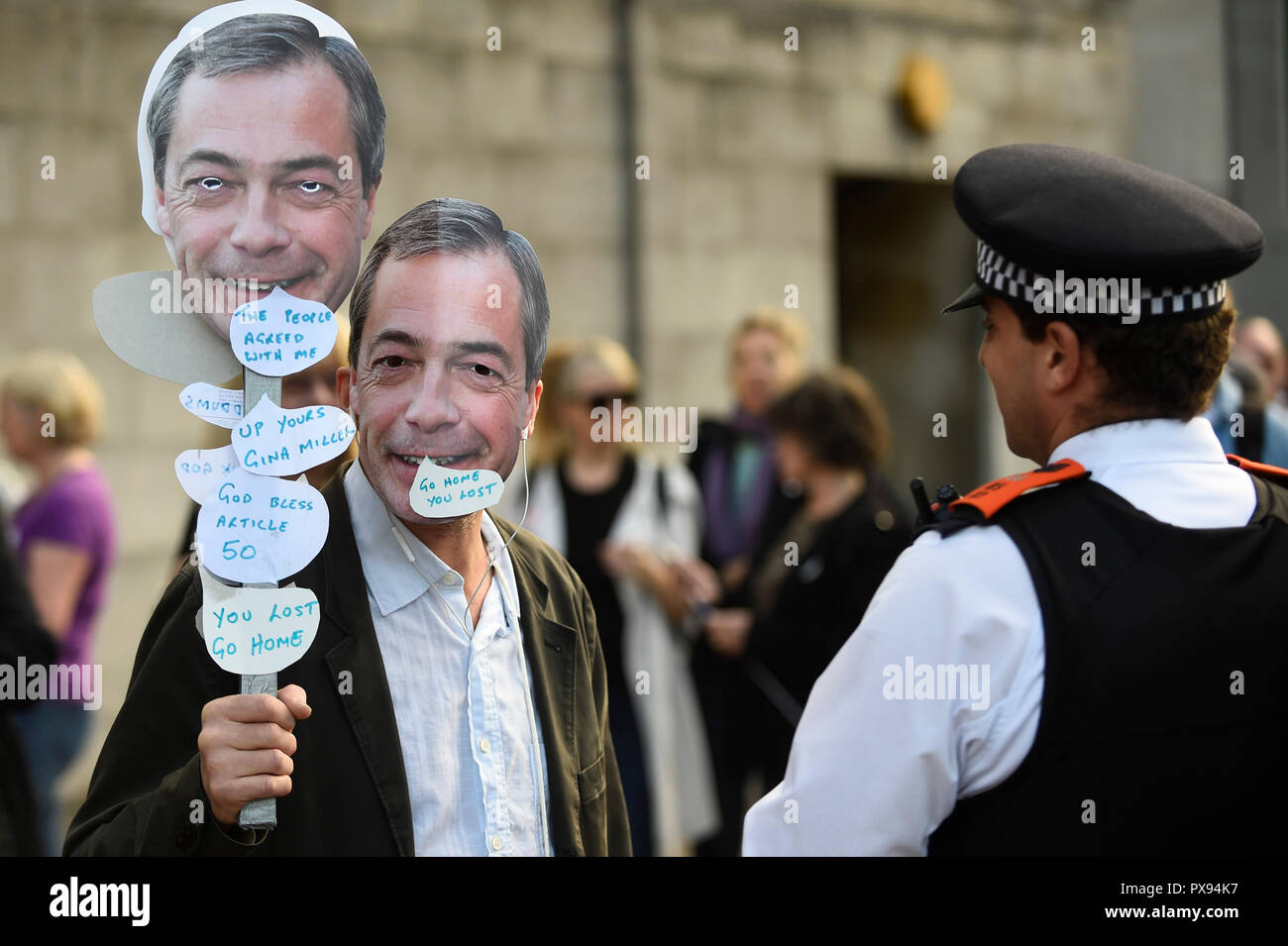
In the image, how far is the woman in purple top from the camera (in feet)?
14.7

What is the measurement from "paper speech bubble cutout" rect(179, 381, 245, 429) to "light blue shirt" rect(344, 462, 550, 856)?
0.70ft

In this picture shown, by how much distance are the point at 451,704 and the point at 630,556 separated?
7.93 ft

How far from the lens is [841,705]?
192cm

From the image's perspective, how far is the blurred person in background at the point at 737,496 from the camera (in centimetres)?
471

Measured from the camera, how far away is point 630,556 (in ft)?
14.6

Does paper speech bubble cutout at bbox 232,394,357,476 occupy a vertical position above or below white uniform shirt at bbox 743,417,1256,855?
above

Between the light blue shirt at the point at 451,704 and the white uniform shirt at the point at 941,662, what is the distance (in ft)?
1.24

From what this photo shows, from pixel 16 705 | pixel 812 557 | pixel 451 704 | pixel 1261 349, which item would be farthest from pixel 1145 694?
pixel 1261 349

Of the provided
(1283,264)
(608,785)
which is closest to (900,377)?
(1283,264)

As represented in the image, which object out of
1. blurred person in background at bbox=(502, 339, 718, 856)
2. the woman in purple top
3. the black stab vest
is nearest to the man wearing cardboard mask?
the black stab vest

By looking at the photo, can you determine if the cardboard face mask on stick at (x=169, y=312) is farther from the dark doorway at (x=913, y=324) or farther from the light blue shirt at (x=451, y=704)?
the dark doorway at (x=913, y=324)

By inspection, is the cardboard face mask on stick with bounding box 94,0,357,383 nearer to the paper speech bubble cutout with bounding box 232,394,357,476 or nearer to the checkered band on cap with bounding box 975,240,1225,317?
the paper speech bubble cutout with bounding box 232,394,357,476

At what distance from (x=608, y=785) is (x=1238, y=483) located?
110cm

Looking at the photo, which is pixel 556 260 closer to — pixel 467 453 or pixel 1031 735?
pixel 467 453
